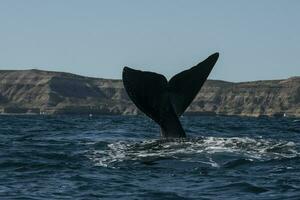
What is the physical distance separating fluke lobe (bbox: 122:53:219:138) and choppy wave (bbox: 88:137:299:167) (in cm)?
57

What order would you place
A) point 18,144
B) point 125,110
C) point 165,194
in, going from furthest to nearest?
point 125,110, point 18,144, point 165,194

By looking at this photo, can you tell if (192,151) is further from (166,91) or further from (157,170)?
(157,170)

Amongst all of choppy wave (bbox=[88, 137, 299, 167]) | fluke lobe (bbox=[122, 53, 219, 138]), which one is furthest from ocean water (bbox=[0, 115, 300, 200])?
fluke lobe (bbox=[122, 53, 219, 138])

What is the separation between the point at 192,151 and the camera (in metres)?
17.5

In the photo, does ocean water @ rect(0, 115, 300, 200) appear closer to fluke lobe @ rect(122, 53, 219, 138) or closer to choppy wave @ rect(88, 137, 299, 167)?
choppy wave @ rect(88, 137, 299, 167)

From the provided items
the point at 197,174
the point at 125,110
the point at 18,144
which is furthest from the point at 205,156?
the point at 125,110

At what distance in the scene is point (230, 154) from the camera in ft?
56.6

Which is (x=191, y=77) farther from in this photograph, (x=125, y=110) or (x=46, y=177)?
(x=125, y=110)

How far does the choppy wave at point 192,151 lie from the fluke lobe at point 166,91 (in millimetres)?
572

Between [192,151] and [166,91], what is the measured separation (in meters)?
1.95

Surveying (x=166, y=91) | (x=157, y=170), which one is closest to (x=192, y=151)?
(x=166, y=91)

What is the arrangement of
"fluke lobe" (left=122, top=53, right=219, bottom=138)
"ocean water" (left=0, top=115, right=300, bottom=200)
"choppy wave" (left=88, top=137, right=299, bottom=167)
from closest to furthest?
"ocean water" (left=0, top=115, right=300, bottom=200) < "choppy wave" (left=88, top=137, right=299, bottom=167) < "fluke lobe" (left=122, top=53, right=219, bottom=138)

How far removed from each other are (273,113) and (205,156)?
183 m

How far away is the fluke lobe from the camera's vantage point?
60.2 ft
